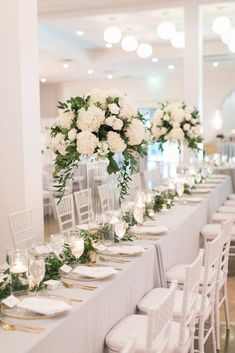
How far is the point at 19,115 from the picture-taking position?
4527 millimetres

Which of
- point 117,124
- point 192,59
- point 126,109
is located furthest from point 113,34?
point 117,124

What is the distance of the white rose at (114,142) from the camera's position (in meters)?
3.62

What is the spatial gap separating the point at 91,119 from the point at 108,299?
4.05 ft

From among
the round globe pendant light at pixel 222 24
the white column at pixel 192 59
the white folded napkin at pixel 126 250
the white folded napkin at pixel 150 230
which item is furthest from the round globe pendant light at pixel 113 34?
the white folded napkin at pixel 126 250

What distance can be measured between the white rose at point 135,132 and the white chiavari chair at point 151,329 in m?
1.23

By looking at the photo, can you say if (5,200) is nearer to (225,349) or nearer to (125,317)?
(125,317)

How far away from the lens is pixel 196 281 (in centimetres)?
303

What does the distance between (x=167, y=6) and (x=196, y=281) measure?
6930mm

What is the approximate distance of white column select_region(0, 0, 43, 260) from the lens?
447 cm

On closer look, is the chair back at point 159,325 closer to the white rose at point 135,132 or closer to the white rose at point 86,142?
the white rose at point 86,142

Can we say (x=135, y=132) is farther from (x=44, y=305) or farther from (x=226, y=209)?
(x=226, y=209)

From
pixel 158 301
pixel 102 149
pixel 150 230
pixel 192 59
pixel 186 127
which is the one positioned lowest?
pixel 158 301

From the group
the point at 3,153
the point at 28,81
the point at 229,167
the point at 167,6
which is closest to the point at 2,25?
the point at 28,81

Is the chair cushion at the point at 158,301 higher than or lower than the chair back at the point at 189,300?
lower
